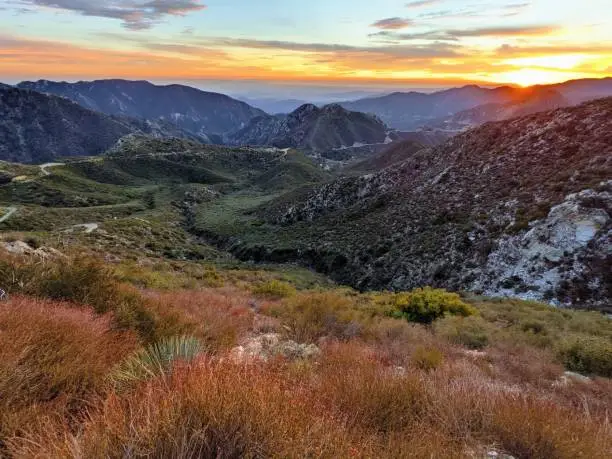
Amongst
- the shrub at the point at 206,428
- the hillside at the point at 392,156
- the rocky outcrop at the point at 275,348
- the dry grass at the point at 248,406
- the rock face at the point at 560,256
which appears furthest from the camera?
the hillside at the point at 392,156

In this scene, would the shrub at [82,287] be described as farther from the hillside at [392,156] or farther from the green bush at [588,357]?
the hillside at [392,156]

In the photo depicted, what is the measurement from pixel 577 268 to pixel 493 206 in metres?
8.87

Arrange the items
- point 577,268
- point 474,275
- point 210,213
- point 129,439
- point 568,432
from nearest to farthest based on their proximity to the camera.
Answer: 1. point 129,439
2. point 568,432
3. point 577,268
4. point 474,275
5. point 210,213

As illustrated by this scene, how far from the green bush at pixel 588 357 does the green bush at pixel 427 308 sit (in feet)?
13.4

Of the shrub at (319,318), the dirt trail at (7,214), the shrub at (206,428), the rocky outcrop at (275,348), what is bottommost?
the dirt trail at (7,214)

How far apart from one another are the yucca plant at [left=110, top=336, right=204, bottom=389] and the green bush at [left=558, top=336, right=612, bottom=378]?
7.73 meters

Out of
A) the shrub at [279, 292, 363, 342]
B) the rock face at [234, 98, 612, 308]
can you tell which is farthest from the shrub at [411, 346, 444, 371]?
the rock face at [234, 98, 612, 308]

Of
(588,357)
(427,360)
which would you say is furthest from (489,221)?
(427,360)

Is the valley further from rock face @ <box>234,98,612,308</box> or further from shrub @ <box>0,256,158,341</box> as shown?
rock face @ <box>234,98,612,308</box>

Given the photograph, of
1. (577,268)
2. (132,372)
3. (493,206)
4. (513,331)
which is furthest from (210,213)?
(132,372)

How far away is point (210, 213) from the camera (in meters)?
65.4

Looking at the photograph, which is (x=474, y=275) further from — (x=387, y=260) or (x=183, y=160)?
(x=183, y=160)

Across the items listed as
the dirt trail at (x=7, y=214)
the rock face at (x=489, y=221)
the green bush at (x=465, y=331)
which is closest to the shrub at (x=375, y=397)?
the green bush at (x=465, y=331)

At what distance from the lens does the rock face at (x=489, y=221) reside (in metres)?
20.5
